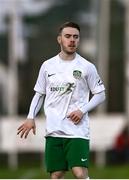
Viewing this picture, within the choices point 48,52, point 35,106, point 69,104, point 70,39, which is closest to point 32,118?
point 35,106

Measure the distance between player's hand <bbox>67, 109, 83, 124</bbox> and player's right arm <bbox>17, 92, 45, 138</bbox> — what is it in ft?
1.46

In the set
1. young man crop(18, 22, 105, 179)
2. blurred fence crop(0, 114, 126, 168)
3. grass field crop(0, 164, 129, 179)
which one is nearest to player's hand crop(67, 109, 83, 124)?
young man crop(18, 22, 105, 179)

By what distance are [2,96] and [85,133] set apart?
74.6ft

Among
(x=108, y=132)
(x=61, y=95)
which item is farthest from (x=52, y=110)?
(x=108, y=132)

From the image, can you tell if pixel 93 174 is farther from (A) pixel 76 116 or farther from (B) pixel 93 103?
(A) pixel 76 116

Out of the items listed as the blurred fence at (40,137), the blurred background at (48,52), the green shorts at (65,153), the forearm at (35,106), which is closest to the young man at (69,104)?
the green shorts at (65,153)

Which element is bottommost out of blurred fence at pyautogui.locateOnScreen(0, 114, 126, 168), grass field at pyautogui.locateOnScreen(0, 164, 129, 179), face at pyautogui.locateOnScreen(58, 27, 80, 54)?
grass field at pyautogui.locateOnScreen(0, 164, 129, 179)

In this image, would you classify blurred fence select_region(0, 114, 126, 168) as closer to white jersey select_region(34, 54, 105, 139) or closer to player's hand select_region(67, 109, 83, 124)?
white jersey select_region(34, 54, 105, 139)

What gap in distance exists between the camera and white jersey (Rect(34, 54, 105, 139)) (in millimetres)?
10672

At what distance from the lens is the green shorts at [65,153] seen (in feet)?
35.1

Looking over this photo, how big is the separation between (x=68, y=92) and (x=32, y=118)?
0.51 meters

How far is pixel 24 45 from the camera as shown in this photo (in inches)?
1312

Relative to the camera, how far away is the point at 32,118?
35.7ft

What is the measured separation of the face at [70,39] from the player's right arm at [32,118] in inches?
24.2
